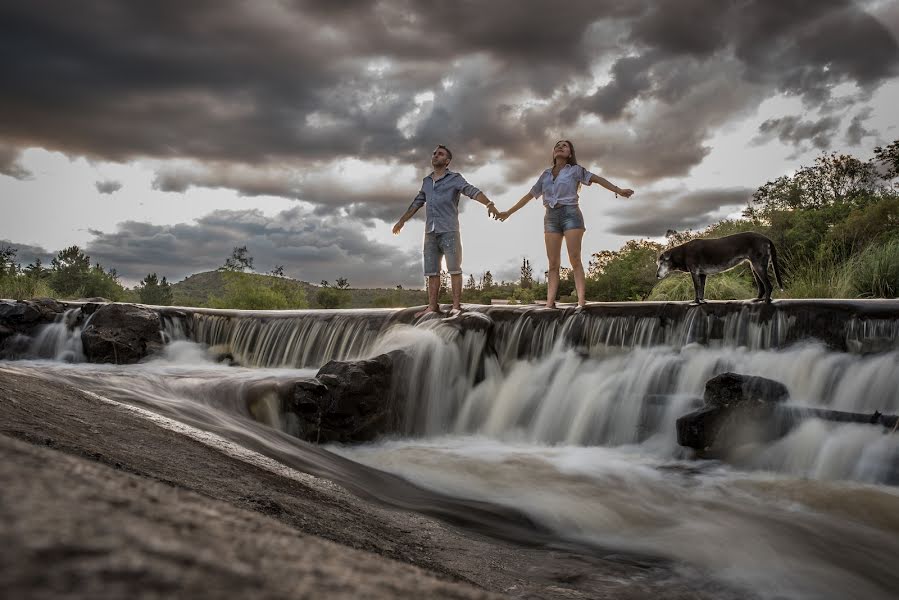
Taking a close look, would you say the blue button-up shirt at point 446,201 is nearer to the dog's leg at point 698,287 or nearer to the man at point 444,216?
the man at point 444,216

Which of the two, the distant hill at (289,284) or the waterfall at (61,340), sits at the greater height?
the distant hill at (289,284)

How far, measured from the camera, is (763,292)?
8406 millimetres

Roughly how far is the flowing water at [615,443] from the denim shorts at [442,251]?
1.04 meters

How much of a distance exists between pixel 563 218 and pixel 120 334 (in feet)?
28.7

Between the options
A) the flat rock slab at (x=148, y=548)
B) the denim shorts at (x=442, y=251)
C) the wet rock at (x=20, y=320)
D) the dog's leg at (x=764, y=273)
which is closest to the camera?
the flat rock slab at (x=148, y=548)

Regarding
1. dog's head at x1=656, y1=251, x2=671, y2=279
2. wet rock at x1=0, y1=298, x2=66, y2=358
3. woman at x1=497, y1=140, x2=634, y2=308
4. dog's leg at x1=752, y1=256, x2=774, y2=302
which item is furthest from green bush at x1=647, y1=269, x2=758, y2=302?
wet rock at x1=0, y1=298, x2=66, y2=358

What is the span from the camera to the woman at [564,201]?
9.15 metres

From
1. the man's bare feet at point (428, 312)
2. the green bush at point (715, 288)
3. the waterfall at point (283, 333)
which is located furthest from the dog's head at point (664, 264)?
the green bush at point (715, 288)

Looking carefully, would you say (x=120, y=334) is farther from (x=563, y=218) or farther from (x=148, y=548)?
(x=148, y=548)

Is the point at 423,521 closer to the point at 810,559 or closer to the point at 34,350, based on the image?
the point at 810,559

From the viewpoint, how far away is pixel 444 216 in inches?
387

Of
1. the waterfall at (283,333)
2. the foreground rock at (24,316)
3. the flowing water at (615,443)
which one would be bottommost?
the flowing water at (615,443)

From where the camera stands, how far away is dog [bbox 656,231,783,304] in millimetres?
8219

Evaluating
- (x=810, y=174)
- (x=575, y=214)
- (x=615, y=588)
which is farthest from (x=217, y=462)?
(x=810, y=174)
